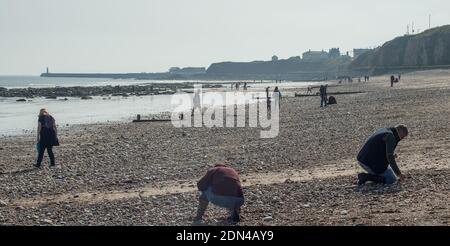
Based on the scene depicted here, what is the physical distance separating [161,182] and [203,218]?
4122 millimetres

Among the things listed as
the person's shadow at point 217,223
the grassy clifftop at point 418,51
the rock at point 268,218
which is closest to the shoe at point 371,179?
the rock at point 268,218

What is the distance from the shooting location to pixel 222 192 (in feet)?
29.5

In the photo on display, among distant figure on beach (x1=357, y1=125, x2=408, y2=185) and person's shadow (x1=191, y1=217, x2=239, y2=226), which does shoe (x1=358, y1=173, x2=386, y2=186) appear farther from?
person's shadow (x1=191, y1=217, x2=239, y2=226)

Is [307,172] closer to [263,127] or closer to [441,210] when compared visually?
[441,210]

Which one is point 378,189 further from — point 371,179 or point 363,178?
point 363,178

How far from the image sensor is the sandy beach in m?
9.05

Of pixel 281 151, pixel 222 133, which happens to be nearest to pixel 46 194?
pixel 281 151

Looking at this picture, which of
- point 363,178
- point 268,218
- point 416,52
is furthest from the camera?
point 416,52

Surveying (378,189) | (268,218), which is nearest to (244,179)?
(378,189)

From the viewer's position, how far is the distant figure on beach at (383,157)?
10383 millimetres

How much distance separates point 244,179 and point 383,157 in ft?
11.5

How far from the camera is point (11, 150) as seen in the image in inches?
866

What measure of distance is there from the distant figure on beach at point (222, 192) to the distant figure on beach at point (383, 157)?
2.99 metres

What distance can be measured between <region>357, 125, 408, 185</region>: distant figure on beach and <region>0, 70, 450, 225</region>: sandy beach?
0.22m
